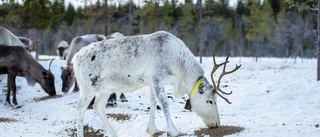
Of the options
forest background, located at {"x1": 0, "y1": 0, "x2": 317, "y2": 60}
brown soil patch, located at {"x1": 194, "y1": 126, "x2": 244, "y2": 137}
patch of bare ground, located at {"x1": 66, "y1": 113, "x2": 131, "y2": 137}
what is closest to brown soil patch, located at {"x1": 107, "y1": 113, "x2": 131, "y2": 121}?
patch of bare ground, located at {"x1": 66, "y1": 113, "x2": 131, "y2": 137}

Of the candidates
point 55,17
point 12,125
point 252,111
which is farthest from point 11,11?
point 252,111

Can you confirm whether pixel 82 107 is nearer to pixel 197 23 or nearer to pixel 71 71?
pixel 71 71

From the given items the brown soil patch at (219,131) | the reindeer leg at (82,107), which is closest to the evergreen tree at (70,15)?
the reindeer leg at (82,107)

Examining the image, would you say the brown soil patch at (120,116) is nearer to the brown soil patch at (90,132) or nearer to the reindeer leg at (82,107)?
the brown soil patch at (90,132)

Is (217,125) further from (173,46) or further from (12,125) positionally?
(12,125)

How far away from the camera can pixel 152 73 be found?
6879 millimetres

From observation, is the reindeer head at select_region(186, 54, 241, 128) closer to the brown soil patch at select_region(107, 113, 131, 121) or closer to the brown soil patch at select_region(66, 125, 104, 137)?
the brown soil patch at select_region(107, 113, 131, 121)

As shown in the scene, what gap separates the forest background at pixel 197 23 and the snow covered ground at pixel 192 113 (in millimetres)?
10275

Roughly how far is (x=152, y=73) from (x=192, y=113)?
369cm

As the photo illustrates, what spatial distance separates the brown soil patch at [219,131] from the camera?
678 centimetres

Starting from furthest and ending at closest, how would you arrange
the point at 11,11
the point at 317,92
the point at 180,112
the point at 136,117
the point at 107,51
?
the point at 11,11, the point at 317,92, the point at 180,112, the point at 136,117, the point at 107,51

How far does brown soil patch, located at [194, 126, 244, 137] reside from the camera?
6777 mm

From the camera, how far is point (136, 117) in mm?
9164

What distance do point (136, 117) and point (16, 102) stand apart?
5.62 metres
